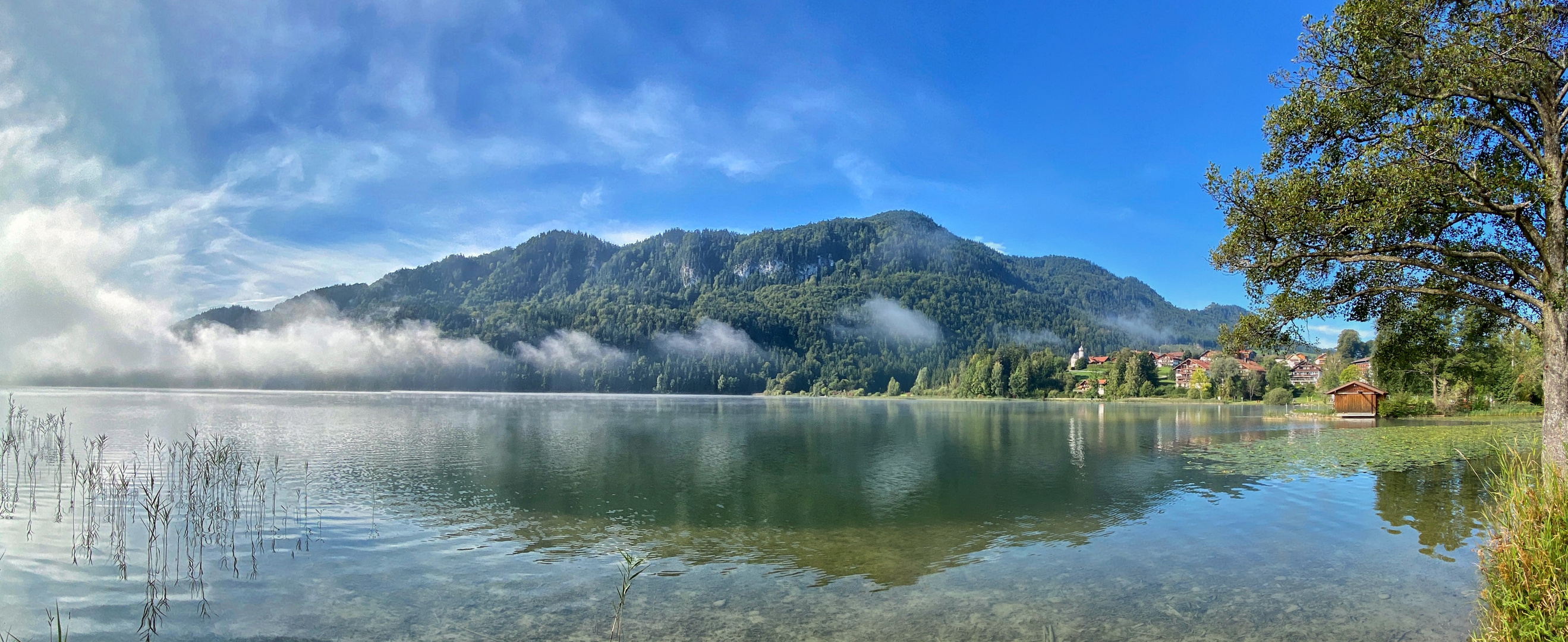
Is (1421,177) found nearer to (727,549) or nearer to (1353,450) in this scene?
(727,549)

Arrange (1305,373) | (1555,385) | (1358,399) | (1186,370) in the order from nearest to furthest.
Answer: (1555,385), (1358,399), (1186,370), (1305,373)

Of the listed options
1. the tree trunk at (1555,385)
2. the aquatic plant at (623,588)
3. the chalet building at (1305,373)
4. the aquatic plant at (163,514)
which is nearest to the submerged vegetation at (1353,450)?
the tree trunk at (1555,385)

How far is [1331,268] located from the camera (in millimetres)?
12562

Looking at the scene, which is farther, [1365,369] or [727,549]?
[1365,369]

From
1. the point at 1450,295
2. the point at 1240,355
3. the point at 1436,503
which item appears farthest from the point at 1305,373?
the point at 1450,295

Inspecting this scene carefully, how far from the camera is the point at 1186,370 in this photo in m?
160

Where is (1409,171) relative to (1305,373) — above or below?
above

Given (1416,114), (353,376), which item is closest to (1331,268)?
(1416,114)

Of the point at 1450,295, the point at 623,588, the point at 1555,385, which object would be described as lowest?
the point at 623,588

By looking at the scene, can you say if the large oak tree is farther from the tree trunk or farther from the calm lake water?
the calm lake water

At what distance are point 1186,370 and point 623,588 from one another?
180 meters

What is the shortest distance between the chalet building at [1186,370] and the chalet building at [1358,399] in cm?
8107

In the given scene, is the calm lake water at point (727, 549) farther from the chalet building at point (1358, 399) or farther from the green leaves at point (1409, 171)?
the chalet building at point (1358, 399)

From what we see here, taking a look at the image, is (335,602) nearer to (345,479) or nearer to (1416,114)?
(345,479)
